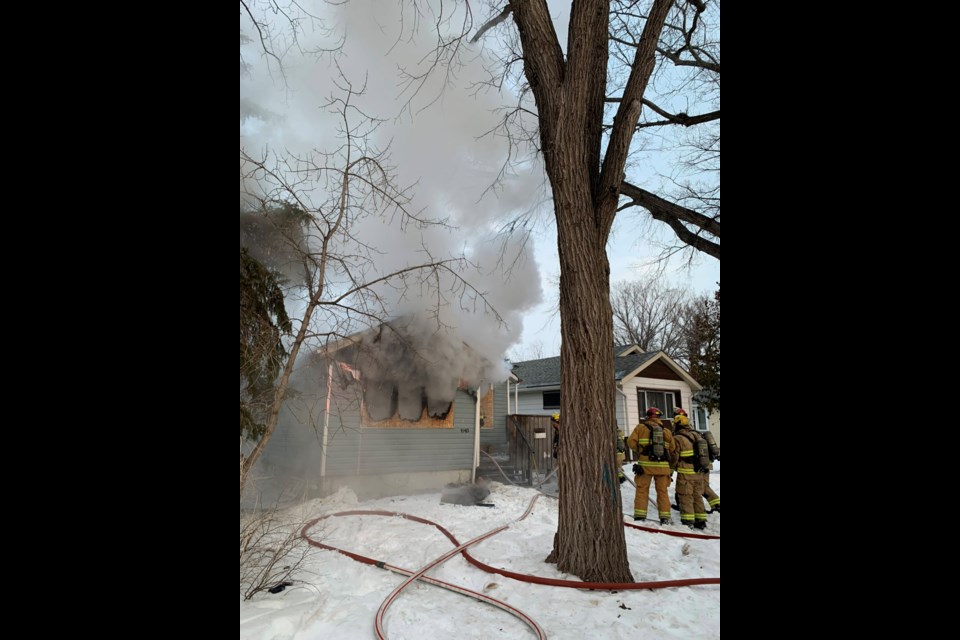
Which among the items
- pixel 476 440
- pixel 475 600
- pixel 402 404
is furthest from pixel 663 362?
pixel 475 600

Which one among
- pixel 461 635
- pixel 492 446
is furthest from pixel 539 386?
pixel 461 635

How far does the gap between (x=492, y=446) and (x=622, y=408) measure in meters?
5.47

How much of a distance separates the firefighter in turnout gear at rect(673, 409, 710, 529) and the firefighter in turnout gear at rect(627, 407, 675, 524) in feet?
0.54

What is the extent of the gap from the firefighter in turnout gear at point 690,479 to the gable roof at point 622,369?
8760 millimetres

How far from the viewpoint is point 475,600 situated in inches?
181

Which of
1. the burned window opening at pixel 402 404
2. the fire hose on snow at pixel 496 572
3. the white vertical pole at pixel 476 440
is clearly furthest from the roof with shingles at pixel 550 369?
the fire hose on snow at pixel 496 572

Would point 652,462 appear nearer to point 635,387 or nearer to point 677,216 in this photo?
point 677,216

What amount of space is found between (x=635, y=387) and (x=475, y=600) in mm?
14387

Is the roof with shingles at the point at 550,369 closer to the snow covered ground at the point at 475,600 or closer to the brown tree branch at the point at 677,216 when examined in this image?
the brown tree branch at the point at 677,216
